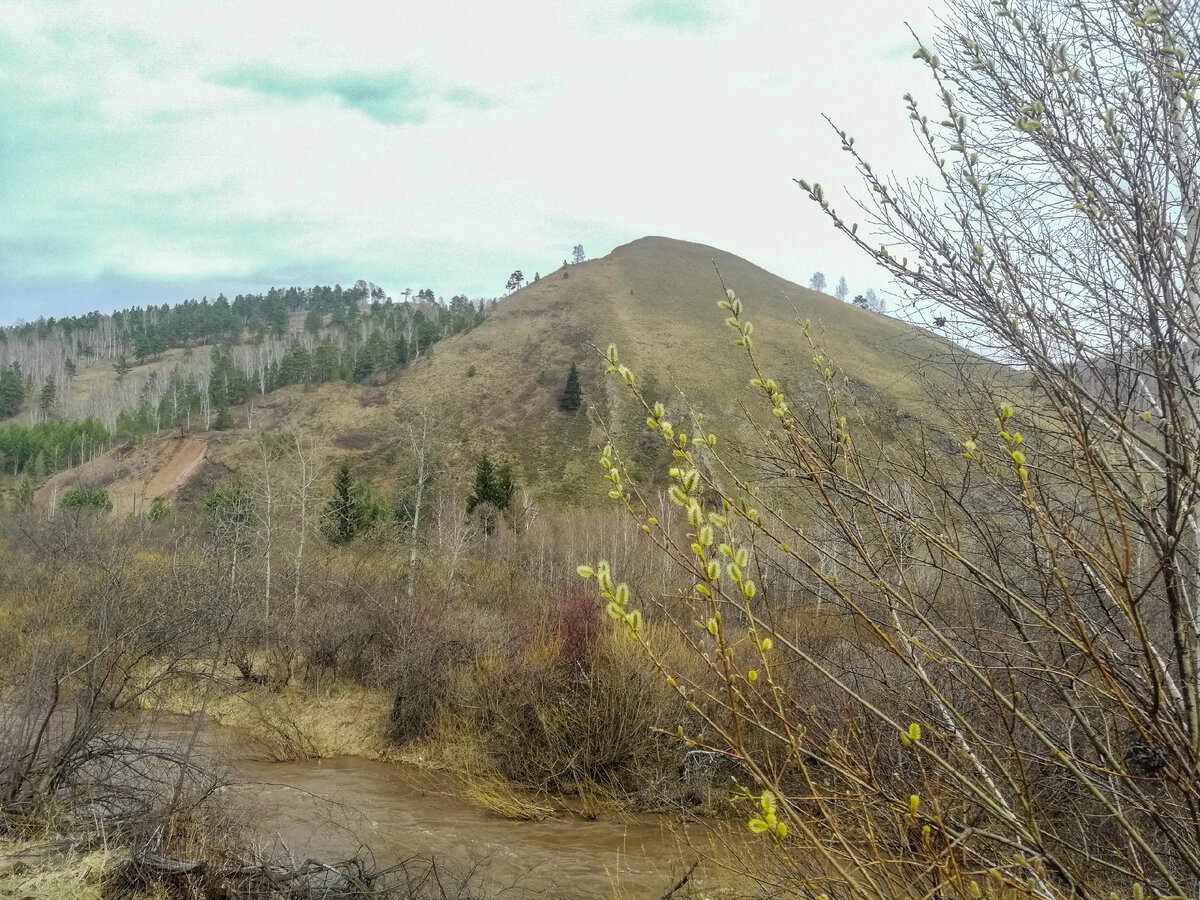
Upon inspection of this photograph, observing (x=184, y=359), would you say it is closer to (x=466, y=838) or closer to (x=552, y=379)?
(x=552, y=379)

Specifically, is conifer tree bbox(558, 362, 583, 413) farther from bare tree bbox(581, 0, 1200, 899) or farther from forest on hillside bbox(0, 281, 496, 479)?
bare tree bbox(581, 0, 1200, 899)

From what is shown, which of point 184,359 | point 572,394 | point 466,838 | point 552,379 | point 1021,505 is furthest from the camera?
point 184,359

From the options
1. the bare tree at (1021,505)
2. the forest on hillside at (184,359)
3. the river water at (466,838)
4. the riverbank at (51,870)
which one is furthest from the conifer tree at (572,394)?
the bare tree at (1021,505)

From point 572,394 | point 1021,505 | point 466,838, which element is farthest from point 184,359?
point 1021,505

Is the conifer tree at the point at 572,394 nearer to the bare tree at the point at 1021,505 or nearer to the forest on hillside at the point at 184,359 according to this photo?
the forest on hillside at the point at 184,359

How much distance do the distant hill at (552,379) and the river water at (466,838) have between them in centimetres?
3615

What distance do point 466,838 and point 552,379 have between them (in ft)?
196

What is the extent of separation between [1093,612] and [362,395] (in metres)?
74.3

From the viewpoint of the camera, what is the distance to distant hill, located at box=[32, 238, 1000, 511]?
200 feet

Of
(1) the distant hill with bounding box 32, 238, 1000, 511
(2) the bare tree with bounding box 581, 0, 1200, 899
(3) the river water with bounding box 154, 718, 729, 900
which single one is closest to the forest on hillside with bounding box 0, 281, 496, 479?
(1) the distant hill with bounding box 32, 238, 1000, 511

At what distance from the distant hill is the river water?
36154 millimetres

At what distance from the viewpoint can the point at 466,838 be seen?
12180 mm

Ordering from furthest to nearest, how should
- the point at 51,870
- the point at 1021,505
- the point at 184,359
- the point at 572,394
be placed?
the point at 184,359
the point at 572,394
the point at 51,870
the point at 1021,505

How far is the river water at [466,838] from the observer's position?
10188mm
